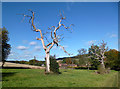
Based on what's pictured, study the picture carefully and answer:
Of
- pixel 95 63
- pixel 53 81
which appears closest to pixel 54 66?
pixel 53 81

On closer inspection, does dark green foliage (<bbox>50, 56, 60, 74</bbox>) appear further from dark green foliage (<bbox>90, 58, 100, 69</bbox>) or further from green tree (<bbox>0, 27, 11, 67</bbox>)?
dark green foliage (<bbox>90, 58, 100, 69</bbox>)

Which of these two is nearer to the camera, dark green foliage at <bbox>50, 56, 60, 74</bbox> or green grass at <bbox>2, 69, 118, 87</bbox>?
green grass at <bbox>2, 69, 118, 87</bbox>

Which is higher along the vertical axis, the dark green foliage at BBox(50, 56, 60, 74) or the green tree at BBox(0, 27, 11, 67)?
the green tree at BBox(0, 27, 11, 67)

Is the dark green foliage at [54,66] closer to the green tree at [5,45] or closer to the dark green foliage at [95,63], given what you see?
the green tree at [5,45]

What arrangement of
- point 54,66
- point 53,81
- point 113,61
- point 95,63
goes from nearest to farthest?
point 53,81 < point 54,66 < point 113,61 < point 95,63

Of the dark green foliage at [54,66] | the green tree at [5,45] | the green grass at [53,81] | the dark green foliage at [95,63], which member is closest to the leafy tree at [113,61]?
the dark green foliage at [95,63]

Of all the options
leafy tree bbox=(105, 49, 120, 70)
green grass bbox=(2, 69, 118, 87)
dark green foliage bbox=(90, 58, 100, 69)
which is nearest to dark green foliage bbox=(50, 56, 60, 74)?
green grass bbox=(2, 69, 118, 87)

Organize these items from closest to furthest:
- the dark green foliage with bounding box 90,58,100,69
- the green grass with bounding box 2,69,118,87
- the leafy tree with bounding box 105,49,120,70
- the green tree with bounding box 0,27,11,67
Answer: the green grass with bounding box 2,69,118,87, the green tree with bounding box 0,27,11,67, the leafy tree with bounding box 105,49,120,70, the dark green foliage with bounding box 90,58,100,69

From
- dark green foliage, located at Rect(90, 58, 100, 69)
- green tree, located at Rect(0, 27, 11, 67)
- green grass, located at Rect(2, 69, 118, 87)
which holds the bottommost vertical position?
dark green foliage, located at Rect(90, 58, 100, 69)

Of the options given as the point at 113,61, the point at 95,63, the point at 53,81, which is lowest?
the point at 95,63

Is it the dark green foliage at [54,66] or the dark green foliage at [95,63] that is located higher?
the dark green foliage at [54,66]

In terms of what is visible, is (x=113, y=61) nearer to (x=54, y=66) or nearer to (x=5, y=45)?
(x=54, y=66)

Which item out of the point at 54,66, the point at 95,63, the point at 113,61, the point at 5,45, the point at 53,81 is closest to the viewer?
the point at 53,81

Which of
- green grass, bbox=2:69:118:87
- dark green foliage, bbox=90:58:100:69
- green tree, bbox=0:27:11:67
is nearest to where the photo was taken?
green grass, bbox=2:69:118:87
